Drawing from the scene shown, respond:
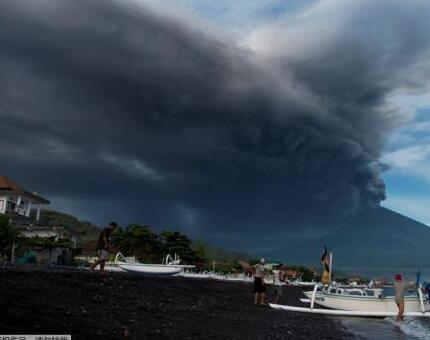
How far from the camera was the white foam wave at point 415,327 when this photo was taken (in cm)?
2538

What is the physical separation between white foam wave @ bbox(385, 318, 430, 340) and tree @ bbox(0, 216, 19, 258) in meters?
38.8

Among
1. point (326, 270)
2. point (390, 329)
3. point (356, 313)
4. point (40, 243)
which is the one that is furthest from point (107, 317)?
point (40, 243)

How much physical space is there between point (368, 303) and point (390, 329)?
34.4ft

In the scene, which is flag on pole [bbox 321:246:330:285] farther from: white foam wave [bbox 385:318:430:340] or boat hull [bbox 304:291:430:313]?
white foam wave [bbox 385:318:430:340]

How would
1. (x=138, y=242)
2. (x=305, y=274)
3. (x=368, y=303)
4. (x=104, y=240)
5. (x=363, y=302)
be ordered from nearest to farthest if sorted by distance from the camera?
1. (x=104, y=240)
2. (x=368, y=303)
3. (x=363, y=302)
4. (x=138, y=242)
5. (x=305, y=274)

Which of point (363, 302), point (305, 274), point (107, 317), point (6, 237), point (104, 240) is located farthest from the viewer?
point (305, 274)

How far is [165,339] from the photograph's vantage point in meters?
12.6

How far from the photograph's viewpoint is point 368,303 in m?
37.8

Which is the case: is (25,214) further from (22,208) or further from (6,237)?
(6,237)

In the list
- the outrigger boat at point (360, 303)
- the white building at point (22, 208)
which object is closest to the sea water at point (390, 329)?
the outrigger boat at point (360, 303)

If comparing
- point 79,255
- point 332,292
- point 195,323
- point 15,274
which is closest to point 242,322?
point 195,323

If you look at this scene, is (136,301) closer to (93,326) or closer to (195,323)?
(195,323)

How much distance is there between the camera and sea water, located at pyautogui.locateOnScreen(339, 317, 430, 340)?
23.8 meters

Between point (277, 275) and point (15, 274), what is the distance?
1586 centimetres
